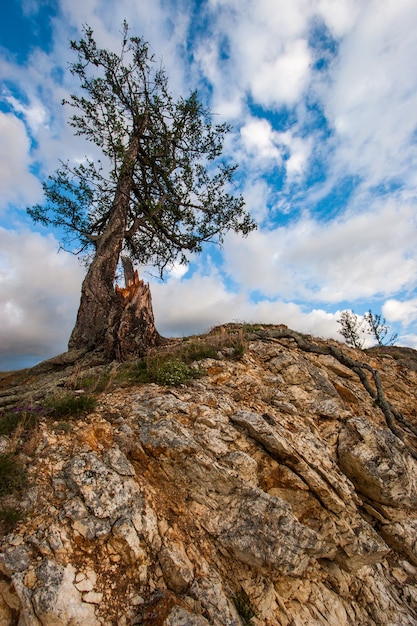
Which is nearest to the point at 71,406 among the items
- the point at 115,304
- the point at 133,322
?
the point at 133,322

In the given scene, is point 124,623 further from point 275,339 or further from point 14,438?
point 275,339

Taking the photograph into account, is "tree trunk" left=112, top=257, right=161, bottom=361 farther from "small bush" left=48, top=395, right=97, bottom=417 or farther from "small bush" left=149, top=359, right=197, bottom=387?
"small bush" left=48, top=395, right=97, bottom=417

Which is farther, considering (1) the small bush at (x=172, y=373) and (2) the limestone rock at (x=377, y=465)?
(1) the small bush at (x=172, y=373)

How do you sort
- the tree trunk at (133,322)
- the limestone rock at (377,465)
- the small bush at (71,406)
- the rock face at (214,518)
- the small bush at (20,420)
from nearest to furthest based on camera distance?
the rock face at (214,518)
the small bush at (20,420)
the small bush at (71,406)
the limestone rock at (377,465)
the tree trunk at (133,322)

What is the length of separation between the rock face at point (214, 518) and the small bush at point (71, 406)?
1.16ft

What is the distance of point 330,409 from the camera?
8070 mm

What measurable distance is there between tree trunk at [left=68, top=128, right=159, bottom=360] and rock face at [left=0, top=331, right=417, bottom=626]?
3.17m

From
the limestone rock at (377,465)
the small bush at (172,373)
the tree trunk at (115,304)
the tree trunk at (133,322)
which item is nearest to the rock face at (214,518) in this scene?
the limestone rock at (377,465)

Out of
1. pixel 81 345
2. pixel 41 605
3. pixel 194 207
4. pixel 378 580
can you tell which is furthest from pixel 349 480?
pixel 194 207

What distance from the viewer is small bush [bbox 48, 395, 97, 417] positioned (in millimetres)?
6383

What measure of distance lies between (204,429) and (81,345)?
25.5ft

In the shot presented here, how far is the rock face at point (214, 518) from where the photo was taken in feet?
13.1

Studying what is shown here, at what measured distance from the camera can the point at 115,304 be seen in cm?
1109

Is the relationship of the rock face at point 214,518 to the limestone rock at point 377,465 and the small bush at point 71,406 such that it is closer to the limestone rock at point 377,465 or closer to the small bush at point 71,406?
the limestone rock at point 377,465
